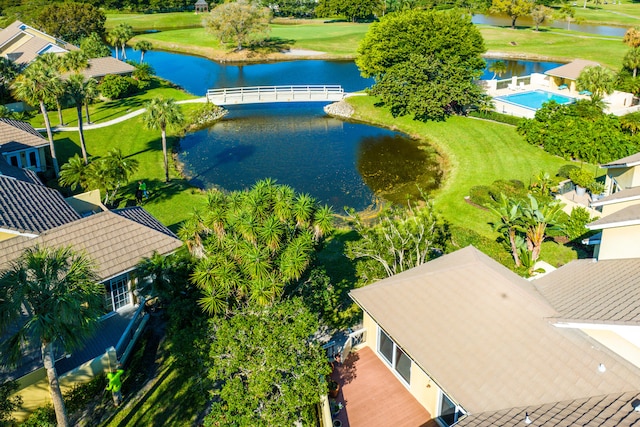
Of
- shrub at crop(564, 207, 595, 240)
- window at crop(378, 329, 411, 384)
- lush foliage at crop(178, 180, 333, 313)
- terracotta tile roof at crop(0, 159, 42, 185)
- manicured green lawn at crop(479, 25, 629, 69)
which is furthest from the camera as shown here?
manicured green lawn at crop(479, 25, 629, 69)

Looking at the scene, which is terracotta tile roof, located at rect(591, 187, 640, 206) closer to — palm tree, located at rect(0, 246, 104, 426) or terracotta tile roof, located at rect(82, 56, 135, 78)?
palm tree, located at rect(0, 246, 104, 426)

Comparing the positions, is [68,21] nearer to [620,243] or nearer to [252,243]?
[252,243]

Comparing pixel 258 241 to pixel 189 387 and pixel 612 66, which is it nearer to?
pixel 189 387

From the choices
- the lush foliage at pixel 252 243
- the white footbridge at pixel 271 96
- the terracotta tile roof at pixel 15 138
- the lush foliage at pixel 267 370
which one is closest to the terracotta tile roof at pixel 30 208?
the lush foliage at pixel 252 243

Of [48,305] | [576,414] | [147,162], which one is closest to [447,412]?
[576,414]

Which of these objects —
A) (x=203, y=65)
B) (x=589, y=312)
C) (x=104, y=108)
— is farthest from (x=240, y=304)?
(x=203, y=65)

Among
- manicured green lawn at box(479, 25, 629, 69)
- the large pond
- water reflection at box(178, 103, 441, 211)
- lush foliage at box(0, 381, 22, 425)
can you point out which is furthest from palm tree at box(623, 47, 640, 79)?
lush foliage at box(0, 381, 22, 425)
